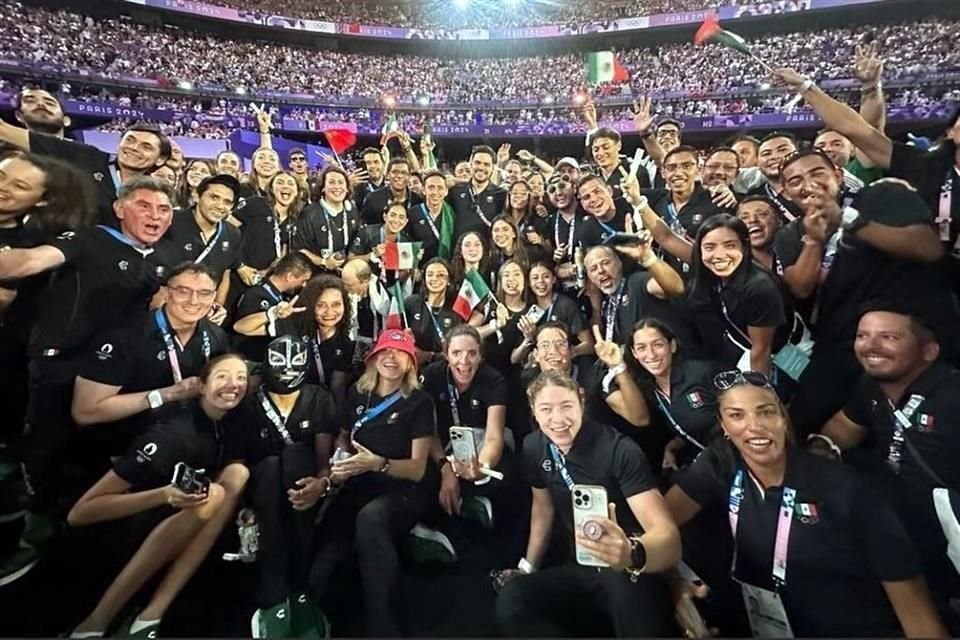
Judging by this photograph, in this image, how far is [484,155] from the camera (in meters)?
2.00

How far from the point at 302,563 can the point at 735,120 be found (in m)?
2.06

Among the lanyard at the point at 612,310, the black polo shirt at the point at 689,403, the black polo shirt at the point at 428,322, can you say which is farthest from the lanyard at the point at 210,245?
the black polo shirt at the point at 689,403

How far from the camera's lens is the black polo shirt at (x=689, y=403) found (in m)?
1.36

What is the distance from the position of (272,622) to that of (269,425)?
1.70 ft

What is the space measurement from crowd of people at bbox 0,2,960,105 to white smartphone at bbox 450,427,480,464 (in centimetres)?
121

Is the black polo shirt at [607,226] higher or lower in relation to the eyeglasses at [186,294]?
higher

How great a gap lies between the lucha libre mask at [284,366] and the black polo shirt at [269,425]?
0.04 meters

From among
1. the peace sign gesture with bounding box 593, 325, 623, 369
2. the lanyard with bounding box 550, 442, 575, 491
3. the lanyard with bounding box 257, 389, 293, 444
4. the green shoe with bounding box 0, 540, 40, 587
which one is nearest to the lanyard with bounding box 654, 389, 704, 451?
the peace sign gesture with bounding box 593, 325, 623, 369

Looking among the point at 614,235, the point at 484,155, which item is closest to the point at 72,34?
the point at 484,155

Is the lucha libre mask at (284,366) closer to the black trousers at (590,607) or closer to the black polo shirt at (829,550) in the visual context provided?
the black trousers at (590,607)

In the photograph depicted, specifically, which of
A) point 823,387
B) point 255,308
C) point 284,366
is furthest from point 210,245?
point 823,387

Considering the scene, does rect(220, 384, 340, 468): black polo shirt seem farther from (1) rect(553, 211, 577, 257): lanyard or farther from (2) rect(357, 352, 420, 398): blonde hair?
(1) rect(553, 211, 577, 257): lanyard

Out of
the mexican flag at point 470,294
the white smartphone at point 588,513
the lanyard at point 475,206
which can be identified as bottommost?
the white smartphone at point 588,513

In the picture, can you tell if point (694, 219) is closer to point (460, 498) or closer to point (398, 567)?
point (460, 498)
